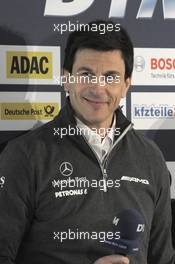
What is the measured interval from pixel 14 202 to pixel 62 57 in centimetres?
42

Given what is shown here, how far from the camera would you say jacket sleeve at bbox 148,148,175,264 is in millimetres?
1243

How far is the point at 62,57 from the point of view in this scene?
1231 millimetres

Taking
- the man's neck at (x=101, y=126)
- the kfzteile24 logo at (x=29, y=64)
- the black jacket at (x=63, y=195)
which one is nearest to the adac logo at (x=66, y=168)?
the black jacket at (x=63, y=195)

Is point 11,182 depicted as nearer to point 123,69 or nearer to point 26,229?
point 26,229

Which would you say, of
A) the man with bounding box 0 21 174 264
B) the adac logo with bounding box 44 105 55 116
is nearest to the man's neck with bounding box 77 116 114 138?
the man with bounding box 0 21 174 264

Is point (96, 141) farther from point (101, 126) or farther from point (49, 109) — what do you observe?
point (49, 109)

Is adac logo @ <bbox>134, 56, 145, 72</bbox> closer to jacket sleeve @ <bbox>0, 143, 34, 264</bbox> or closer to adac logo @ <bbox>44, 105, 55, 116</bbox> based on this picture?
adac logo @ <bbox>44, 105, 55, 116</bbox>

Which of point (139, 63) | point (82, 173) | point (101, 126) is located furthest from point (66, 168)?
point (139, 63)

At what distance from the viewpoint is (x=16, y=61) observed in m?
1.21

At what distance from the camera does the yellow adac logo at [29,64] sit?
3.97ft

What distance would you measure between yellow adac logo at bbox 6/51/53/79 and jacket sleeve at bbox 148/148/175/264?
0.40 meters

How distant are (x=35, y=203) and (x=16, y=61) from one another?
39 cm

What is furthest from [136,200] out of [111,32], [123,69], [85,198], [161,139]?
[111,32]

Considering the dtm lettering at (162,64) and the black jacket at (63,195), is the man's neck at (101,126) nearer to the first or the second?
the black jacket at (63,195)
